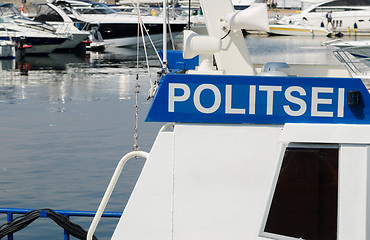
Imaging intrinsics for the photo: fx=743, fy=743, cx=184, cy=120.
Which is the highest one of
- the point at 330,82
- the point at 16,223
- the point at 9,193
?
the point at 330,82

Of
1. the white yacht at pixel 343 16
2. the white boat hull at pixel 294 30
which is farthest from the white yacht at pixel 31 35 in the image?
the white yacht at pixel 343 16

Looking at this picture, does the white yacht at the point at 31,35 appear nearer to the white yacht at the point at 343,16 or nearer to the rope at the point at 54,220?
the white yacht at the point at 343,16

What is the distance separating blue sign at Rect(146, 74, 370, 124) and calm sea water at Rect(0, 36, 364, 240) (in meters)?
7.14

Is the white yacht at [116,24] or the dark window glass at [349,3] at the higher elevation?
the dark window glass at [349,3]

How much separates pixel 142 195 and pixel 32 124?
19.8 meters

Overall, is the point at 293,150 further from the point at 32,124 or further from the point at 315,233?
the point at 32,124

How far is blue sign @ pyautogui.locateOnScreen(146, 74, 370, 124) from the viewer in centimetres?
487

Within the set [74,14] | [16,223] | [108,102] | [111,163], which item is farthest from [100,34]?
[16,223]

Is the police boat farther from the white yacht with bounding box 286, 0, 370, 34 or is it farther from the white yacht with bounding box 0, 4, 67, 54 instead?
the white yacht with bounding box 286, 0, 370, 34

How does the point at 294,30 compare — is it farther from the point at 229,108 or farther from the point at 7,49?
the point at 229,108

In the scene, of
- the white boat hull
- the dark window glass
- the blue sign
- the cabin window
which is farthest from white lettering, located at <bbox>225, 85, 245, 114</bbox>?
the dark window glass

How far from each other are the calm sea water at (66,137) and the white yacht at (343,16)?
36.6 meters

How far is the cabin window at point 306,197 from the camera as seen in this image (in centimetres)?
496

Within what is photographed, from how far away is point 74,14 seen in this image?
202 feet
